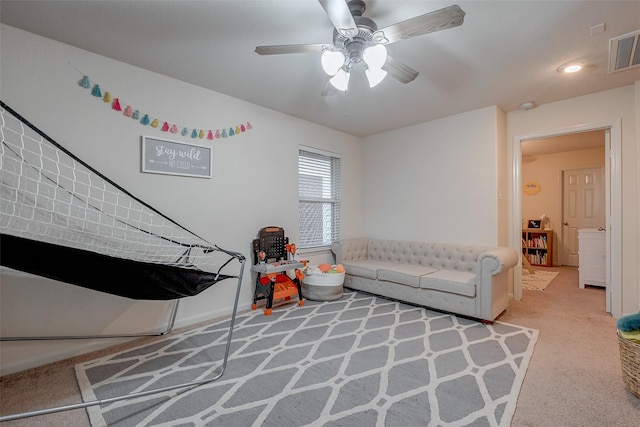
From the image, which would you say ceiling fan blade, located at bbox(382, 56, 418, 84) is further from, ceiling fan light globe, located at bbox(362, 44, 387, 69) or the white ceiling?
the white ceiling

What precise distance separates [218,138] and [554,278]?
5827 mm

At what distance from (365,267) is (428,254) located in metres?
0.87

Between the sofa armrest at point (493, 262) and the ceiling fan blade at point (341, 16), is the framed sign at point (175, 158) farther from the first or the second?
the sofa armrest at point (493, 262)

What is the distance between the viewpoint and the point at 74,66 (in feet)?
7.71

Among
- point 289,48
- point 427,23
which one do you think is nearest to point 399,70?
point 427,23

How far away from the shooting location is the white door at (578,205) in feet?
19.1

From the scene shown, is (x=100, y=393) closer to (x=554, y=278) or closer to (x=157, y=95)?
(x=157, y=95)

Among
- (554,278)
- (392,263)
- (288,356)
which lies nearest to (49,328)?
(288,356)

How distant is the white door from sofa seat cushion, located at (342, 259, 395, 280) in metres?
4.72

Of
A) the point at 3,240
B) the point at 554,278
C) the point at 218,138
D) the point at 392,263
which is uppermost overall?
the point at 218,138

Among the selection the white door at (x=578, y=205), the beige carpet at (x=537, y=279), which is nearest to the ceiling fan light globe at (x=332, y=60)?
the beige carpet at (x=537, y=279)

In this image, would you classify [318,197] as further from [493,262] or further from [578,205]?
[578,205]

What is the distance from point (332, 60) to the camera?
74.0 inches

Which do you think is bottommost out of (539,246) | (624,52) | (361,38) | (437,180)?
(539,246)
